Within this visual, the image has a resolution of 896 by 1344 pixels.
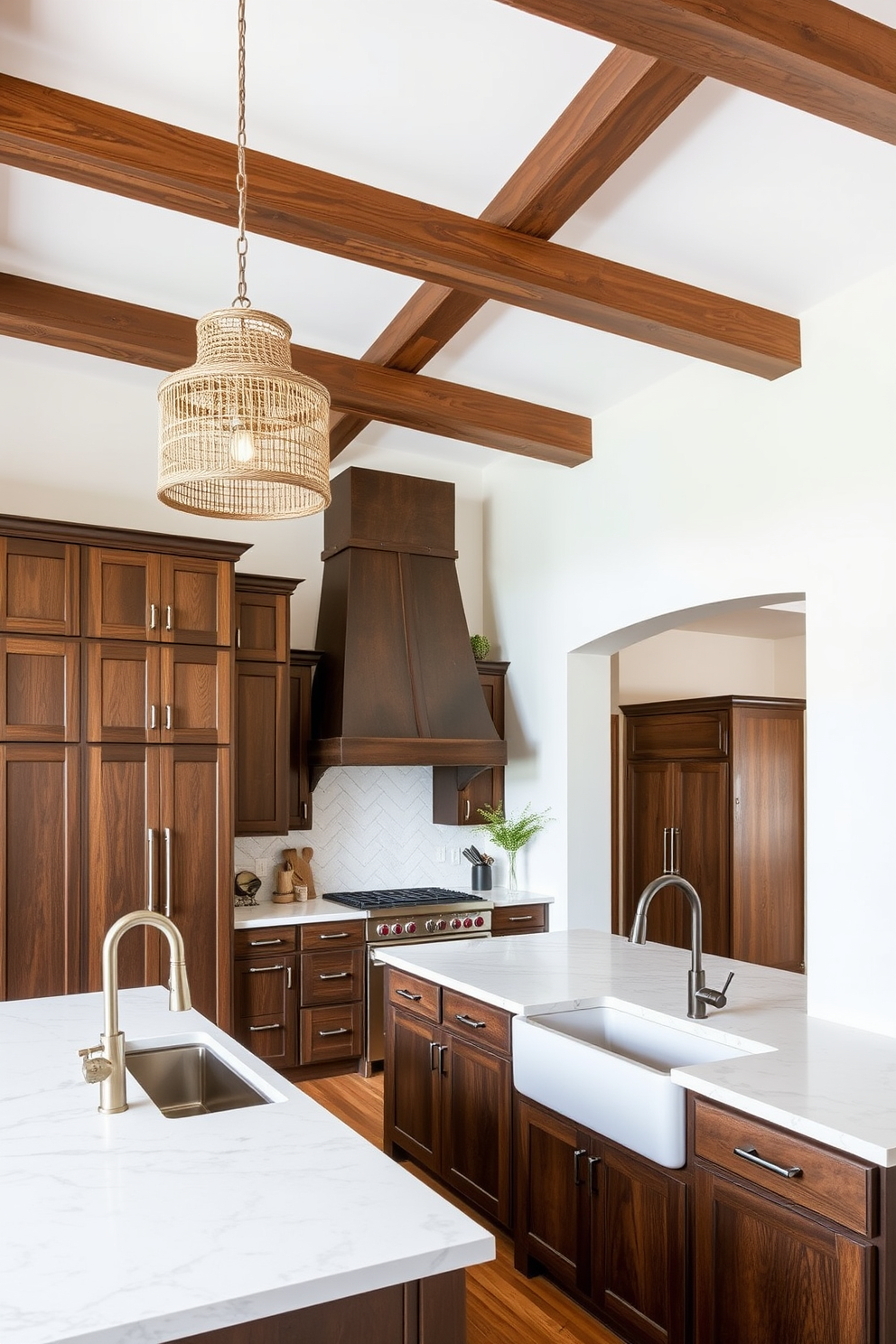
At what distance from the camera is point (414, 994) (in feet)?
12.3

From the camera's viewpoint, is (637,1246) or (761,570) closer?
(637,1246)

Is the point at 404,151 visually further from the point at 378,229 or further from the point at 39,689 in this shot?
the point at 39,689

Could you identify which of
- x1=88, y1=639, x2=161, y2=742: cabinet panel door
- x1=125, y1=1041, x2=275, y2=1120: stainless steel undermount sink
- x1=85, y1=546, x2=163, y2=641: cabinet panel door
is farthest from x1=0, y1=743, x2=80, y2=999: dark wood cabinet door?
x1=125, y1=1041, x2=275, y2=1120: stainless steel undermount sink

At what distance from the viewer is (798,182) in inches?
125

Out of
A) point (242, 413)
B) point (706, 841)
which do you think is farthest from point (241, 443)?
point (706, 841)

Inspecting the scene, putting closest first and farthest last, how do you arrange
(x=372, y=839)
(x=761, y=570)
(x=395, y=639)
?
(x=761, y=570)
(x=395, y=639)
(x=372, y=839)

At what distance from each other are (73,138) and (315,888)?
12.8 feet

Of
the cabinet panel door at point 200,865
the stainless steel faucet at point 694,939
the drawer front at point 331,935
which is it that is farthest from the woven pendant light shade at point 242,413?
the drawer front at point 331,935

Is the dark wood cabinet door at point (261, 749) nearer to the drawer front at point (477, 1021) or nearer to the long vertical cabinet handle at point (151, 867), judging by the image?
the long vertical cabinet handle at point (151, 867)

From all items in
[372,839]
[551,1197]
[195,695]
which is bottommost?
[551,1197]

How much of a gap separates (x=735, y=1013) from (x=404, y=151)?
2814 millimetres

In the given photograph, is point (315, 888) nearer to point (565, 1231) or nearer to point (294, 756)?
point (294, 756)

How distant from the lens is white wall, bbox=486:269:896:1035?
11.0 feet

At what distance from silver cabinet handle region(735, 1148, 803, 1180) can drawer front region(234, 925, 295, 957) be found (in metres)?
3.02
